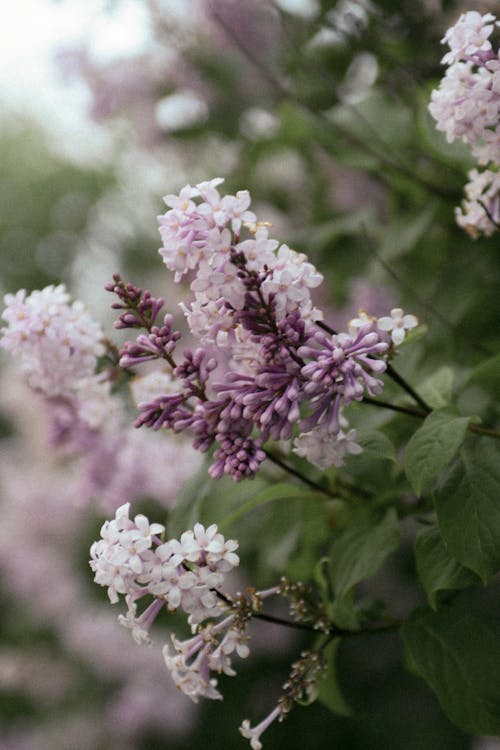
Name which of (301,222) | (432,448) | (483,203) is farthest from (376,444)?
(301,222)

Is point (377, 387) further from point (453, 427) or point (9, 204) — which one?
point (9, 204)

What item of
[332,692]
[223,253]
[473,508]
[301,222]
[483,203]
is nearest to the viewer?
[223,253]

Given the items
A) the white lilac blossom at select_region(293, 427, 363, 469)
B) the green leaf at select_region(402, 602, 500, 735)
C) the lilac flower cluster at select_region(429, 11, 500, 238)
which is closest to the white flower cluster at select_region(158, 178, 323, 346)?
the white lilac blossom at select_region(293, 427, 363, 469)

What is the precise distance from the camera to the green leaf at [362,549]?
76 cm

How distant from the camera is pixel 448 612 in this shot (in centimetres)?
77

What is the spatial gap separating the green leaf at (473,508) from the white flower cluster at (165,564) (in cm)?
20

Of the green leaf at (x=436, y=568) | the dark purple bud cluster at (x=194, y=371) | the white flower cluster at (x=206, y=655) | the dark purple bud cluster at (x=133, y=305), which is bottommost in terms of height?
the green leaf at (x=436, y=568)

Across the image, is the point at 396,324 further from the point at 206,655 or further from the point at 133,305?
the point at 206,655

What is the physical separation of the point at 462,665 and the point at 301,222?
1.27 m

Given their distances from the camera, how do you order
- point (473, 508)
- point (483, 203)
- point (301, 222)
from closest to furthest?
point (473, 508)
point (483, 203)
point (301, 222)

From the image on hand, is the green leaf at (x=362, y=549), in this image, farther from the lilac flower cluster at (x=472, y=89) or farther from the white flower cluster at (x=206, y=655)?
the lilac flower cluster at (x=472, y=89)

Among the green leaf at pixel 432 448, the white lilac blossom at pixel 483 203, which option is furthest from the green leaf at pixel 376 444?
the white lilac blossom at pixel 483 203

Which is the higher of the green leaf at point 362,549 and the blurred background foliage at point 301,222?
the blurred background foliage at point 301,222

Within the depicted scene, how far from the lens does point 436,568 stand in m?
0.73
